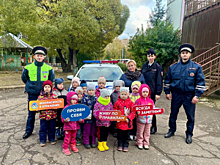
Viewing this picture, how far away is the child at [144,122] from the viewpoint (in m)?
3.26

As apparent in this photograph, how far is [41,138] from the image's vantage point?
335 cm

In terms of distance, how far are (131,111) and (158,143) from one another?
1114mm

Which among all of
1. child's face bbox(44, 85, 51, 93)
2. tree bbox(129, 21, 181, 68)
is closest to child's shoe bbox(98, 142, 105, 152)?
child's face bbox(44, 85, 51, 93)

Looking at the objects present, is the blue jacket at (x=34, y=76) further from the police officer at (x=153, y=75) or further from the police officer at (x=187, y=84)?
the police officer at (x=187, y=84)

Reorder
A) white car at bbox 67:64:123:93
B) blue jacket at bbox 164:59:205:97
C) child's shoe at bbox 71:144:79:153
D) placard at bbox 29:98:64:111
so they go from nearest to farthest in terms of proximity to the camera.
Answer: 1. placard at bbox 29:98:64:111
2. child's shoe at bbox 71:144:79:153
3. blue jacket at bbox 164:59:205:97
4. white car at bbox 67:64:123:93

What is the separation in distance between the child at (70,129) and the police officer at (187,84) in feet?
7.14

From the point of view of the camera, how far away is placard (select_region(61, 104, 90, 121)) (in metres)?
2.96

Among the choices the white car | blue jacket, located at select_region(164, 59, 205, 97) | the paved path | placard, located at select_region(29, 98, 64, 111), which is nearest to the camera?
the paved path

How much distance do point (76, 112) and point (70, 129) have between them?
35 centimetres

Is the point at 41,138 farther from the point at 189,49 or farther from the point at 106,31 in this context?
the point at 106,31

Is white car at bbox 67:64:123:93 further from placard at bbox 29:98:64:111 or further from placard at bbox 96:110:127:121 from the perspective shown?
placard at bbox 96:110:127:121

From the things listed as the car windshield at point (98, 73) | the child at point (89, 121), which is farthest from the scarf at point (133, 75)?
the car windshield at point (98, 73)

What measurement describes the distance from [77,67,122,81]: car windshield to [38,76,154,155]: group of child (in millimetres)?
1627

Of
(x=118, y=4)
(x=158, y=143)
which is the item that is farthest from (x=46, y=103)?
(x=118, y=4)
